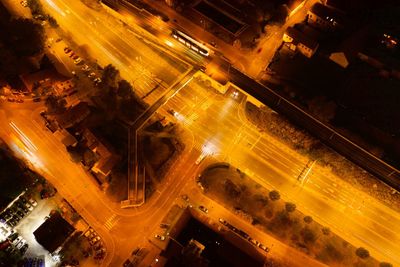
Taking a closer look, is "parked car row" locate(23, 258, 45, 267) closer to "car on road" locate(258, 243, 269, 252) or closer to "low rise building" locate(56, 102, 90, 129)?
"low rise building" locate(56, 102, 90, 129)

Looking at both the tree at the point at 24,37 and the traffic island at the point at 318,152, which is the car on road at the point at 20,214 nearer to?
the tree at the point at 24,37

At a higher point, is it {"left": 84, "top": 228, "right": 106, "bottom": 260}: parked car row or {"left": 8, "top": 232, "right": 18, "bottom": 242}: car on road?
{"left": 84, "top": 228, "right": 106, "bottom": 260}: parked car row

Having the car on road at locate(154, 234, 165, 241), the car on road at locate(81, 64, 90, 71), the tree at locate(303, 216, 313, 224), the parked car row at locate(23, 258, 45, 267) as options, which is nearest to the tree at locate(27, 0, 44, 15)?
the car on road at locate(81, 64, 90, 71)

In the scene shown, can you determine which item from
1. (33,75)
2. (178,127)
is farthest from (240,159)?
(33,75)

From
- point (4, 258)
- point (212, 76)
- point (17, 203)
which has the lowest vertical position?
point (4, 258)

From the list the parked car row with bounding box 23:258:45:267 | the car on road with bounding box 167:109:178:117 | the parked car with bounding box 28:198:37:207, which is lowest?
the parked car row with bounding box 23:258:45:267

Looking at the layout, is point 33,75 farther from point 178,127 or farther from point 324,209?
point 324,209

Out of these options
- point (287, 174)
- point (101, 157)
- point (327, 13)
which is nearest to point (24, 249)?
point (101, 157)
